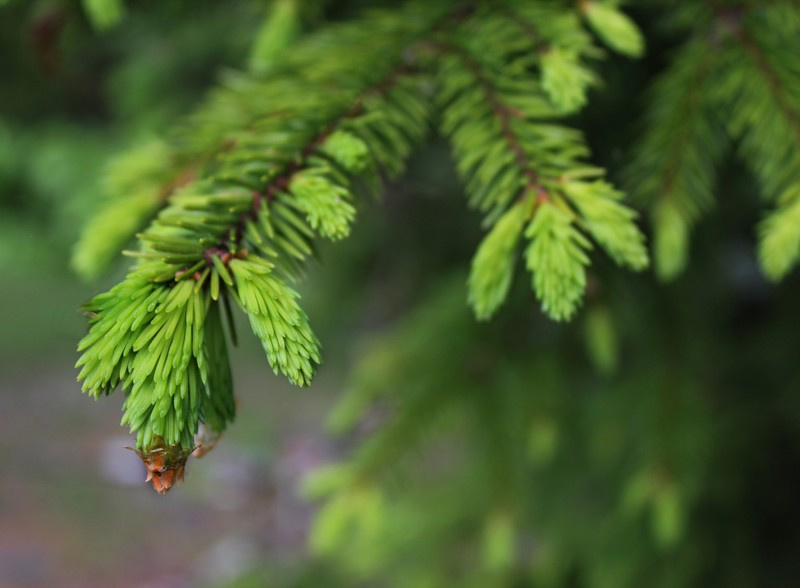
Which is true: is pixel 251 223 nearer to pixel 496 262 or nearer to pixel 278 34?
pixel 496 262

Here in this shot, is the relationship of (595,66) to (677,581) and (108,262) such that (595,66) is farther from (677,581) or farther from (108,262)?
(677,581)

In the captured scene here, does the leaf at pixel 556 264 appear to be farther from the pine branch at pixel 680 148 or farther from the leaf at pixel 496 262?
the pine branch at pixel 680 148

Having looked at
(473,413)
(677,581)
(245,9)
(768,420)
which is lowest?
(677,581)

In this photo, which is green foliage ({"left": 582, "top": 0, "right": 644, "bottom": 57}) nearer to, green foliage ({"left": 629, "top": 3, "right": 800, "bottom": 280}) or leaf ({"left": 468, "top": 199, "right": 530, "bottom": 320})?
green foliage ({"left": 629, "top": 3, "right": 800, "bottom": 280})

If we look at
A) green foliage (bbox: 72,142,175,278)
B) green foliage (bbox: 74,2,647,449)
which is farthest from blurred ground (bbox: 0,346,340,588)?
green foliage (bbox: 74,2,647,449)

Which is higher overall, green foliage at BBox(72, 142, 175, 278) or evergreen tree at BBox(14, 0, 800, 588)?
green foliage at BBox(72, 142, 175, 278)

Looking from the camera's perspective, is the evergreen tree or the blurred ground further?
the blurred ground

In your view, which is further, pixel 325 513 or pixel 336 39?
pixel 325 513

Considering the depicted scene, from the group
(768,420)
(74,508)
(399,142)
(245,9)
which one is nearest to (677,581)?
(768,420)
